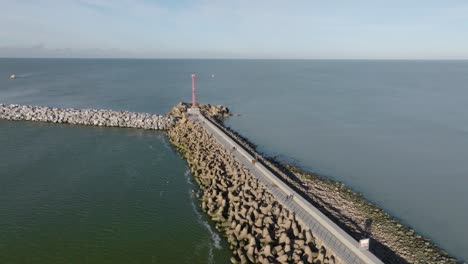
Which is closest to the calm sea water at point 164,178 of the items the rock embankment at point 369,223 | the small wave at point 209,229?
the small wave at point 209,229

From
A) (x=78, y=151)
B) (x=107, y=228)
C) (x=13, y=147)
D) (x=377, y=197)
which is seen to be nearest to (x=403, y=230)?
(x=377, y=197)

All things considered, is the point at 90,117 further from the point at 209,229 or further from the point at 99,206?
the point at 209,229

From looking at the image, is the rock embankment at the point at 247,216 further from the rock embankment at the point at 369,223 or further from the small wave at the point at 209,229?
the rock embankment at the point at 369,223

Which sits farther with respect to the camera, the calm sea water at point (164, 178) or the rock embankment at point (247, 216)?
the calm sea water at point (164, 178)

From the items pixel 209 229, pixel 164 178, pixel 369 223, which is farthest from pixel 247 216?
pixel 164 178

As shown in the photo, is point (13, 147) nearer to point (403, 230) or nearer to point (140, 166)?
point (140, 166)

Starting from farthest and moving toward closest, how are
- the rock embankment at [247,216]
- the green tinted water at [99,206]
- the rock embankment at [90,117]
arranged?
the rock embankment at [90,117]
the green tinted water at [99,206]
the rock embankment at [247,216]
